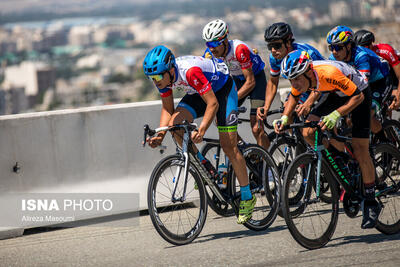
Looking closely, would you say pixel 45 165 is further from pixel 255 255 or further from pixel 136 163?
pixel 255 255

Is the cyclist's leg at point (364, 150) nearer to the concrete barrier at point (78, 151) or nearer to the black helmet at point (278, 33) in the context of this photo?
the black helmet at point (278, 33)

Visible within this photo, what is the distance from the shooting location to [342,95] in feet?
20.2

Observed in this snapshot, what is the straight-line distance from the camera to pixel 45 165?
747cm

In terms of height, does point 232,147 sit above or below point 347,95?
below

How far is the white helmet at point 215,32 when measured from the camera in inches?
294

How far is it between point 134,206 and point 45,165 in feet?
3.83

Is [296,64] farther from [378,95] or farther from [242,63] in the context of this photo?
[378,95]

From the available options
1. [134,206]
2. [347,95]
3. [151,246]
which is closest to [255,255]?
[151,246]

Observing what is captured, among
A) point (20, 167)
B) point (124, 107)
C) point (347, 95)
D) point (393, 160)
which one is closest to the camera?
point (347, 95)

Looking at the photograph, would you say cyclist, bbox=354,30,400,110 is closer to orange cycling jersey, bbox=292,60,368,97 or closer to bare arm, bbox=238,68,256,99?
bare arm, bbox=238,68,256,99

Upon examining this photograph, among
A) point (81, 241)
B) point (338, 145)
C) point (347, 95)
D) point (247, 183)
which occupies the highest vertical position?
point (347, 95)

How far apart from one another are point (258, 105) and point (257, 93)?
16 cm

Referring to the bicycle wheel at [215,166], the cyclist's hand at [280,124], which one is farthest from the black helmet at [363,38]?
the cyclist's hand at [280,124]

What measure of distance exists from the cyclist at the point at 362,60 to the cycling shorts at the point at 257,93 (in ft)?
3.12
